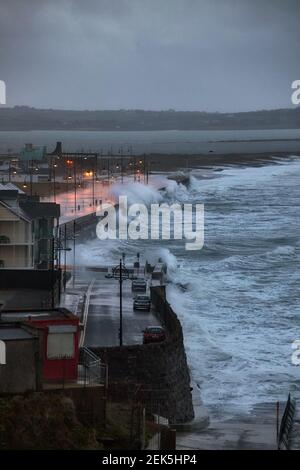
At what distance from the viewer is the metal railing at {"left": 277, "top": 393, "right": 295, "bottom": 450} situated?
43.8ft

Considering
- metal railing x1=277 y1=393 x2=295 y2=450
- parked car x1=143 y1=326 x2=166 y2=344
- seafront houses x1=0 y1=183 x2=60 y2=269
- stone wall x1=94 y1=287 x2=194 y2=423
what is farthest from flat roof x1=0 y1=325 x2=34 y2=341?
seafront houses x1=0 y1=183 x2=60 y2=269

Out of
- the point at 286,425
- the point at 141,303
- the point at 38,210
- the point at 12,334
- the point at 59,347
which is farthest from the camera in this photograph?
the point at 38,210

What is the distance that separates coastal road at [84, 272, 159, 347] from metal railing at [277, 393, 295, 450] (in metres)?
2.23

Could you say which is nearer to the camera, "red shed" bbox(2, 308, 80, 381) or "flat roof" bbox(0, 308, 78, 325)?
"red shed" bbox(2, 308, 80, 381)

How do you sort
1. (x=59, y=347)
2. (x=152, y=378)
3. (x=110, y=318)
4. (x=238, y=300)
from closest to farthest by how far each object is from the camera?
1. (x=59, y=347)
2. (x=152, y=378)
3. (x=110, y=318)
4. (x=238, y=300)

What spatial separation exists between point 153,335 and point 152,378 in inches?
56.3

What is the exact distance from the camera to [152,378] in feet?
47.7

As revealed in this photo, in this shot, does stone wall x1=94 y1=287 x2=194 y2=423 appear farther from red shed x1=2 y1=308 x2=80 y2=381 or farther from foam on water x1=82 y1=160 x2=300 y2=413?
red shed x1=2 y1=308 x2=80 y2=381

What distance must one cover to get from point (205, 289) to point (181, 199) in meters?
37.0

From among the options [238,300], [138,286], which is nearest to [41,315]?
[138,286]

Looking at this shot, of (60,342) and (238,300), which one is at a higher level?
(60,342)

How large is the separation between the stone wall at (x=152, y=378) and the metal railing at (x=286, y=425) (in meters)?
1.16

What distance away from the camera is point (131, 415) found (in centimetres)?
978

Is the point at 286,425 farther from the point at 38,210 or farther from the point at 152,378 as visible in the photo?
the point at 38,210
